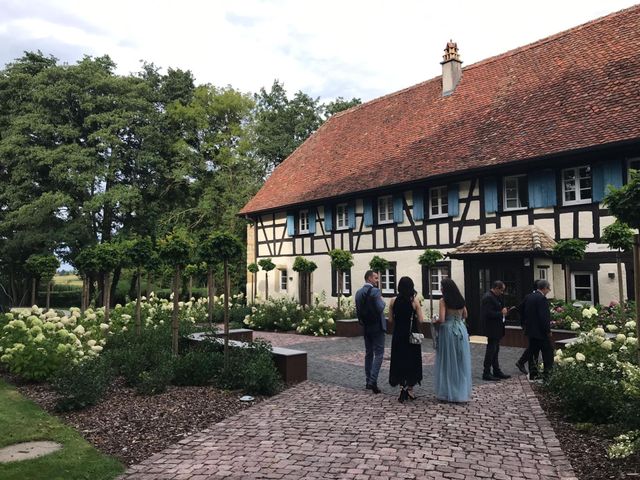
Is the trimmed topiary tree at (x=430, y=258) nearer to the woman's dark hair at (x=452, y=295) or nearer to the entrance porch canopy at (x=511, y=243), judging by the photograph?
the entrance porch canopy at (x=511, y=243)

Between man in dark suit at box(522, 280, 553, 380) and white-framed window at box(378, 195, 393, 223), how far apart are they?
10.3 m

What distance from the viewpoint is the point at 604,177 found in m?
13.2

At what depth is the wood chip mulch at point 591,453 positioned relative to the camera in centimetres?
459

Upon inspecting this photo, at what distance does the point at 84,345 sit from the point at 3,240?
76.7ft

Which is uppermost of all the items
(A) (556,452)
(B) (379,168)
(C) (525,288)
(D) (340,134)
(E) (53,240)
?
(D) (340,134)

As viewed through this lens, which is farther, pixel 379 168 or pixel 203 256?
pixel 379 168

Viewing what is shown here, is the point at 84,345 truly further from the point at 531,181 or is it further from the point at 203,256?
the point at 531,181

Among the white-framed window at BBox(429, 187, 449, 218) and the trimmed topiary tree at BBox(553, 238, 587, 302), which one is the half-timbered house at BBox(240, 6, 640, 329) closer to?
the white-framed window at BBox(429, 187, 449, 218)

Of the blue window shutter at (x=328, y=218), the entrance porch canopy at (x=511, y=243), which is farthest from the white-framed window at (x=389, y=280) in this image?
the entrance porch canopy at (x=511, y=243)

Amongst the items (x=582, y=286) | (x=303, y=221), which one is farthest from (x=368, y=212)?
(x=582, y=286)

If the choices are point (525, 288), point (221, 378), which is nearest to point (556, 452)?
point (221, 378)

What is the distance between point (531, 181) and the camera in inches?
576

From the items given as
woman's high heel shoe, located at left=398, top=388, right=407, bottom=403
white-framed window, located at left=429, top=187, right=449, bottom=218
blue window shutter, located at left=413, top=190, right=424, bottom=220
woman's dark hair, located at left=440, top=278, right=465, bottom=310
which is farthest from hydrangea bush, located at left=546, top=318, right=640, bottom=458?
blue window shutter, located at left=413, top=190, right=424, bottom=220

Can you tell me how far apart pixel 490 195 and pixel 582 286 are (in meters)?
3.60
